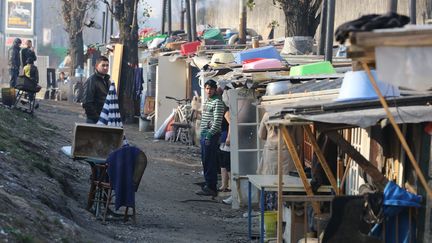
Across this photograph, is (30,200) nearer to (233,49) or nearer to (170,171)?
(170,171)

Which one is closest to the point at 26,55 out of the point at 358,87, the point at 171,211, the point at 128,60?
the point at 128,60

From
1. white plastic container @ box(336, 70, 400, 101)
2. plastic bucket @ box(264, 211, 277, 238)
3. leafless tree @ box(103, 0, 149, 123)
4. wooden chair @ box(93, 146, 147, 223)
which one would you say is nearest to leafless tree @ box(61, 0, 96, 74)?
leafless tree @ box(103, 0, 149, 123)

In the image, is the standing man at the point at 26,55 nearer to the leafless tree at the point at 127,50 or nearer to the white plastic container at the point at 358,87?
the leafless tree at the point at 127,50

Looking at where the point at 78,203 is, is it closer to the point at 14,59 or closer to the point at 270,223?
the point at 270,223

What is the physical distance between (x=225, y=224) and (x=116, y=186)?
93.6 inches

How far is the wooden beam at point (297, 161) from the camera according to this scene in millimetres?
9586

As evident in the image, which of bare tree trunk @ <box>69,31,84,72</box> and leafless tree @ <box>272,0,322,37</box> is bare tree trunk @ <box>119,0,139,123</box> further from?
bare tree trunk @ <box>69,31,84,72</box>

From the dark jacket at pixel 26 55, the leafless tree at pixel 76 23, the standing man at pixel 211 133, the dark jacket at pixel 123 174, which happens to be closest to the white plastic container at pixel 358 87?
the dark jacket at pixel 123 174

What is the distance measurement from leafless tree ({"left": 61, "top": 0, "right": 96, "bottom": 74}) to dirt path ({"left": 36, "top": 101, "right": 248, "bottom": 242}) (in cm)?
2442

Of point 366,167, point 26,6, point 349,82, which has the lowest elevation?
point 366,167

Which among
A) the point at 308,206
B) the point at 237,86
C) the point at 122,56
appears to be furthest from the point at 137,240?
the point at 122,56

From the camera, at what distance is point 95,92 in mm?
13461

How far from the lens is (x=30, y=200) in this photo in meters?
10.7

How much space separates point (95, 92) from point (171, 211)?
2.14 meters
